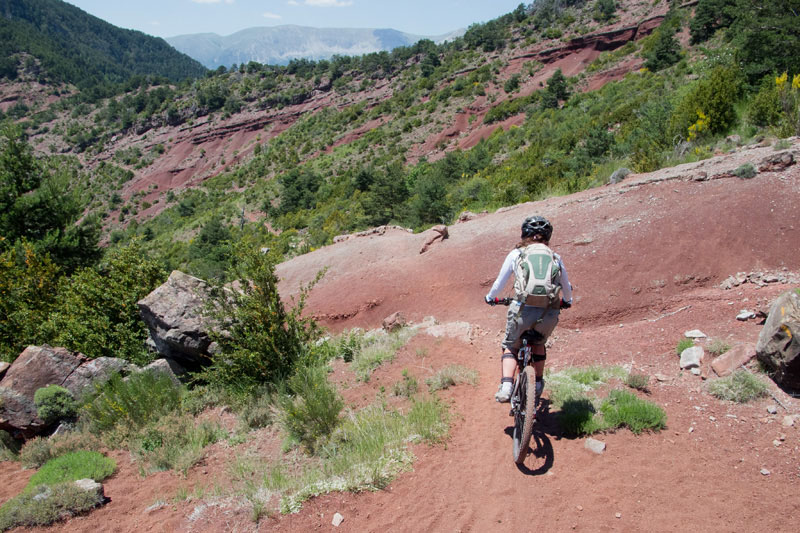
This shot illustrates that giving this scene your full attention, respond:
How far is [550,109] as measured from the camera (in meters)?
27.7

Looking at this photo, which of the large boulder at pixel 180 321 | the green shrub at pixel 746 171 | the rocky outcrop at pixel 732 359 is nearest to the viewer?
the rocky outcrop at pixel 732 359

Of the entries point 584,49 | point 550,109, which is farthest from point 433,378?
point 584,49

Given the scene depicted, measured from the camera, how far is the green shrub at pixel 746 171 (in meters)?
7.56

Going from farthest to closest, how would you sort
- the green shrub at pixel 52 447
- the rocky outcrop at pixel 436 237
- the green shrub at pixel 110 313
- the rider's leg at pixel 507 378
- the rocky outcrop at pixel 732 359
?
the rocky outcrop at pixel 436 237 < the green shrub at pixel 110 313 < the green shrub at pixel 52 447 < the rocky outcrop at pixel 732 359 < the rider's leg at pixel 507 378

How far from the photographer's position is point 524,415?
11.1 feet

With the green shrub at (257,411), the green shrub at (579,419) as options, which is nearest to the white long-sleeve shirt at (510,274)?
the green shrub at (579,419)

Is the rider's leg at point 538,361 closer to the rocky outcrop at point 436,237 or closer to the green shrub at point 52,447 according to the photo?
the green shrub at point 52,447

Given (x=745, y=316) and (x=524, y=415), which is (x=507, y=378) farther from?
(x=745, y=316)

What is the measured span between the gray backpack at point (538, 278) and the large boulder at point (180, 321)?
433cm

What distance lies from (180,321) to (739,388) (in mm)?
6415

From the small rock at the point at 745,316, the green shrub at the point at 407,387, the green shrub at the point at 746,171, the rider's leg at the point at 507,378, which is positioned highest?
→ the green shrub at the point at 746,171

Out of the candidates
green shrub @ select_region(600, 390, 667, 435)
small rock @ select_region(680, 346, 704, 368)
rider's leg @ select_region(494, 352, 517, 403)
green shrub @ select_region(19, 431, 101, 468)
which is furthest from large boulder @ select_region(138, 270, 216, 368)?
small rock @ select_region(680, 346, 704, 368)

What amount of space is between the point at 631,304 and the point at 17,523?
7.28 m

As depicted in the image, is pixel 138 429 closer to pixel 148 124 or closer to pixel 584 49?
pixel 584 49
